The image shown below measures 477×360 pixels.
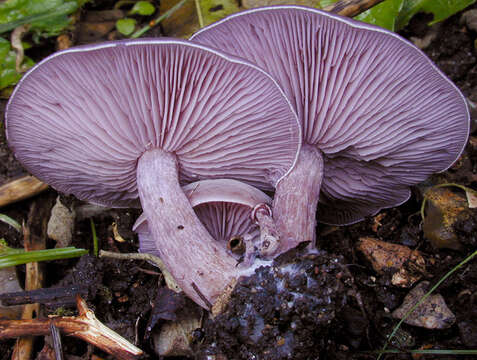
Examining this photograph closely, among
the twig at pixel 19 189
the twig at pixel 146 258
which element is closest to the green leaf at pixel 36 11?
the twig at pixel 19 189

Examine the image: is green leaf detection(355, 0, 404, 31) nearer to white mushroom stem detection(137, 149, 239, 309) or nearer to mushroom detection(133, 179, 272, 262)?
mushroom detection(133, 179, 272, 262)

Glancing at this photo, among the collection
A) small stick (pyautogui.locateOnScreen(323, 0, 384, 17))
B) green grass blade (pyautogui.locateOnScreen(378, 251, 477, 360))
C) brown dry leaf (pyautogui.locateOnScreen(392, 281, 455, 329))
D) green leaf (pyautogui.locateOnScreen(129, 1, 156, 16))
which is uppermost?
green leaf (pyautogui.locateOnScreen(129, 1, 156, 16))

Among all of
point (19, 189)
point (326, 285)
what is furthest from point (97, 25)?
point (326, 285)

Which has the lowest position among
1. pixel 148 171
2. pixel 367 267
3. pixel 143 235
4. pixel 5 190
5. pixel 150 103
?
pixel 367 267

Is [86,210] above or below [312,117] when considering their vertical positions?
below

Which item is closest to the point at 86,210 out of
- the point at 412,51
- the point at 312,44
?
the point at 312,44

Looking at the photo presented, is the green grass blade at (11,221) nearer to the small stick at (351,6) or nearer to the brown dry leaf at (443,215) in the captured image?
the small stick at (351,6)

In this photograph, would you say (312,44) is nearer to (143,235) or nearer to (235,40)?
(235,40)

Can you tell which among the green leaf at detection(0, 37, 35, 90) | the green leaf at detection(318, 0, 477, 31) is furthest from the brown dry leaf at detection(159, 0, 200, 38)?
the green leaf at detection(0, 37, 35, 90)

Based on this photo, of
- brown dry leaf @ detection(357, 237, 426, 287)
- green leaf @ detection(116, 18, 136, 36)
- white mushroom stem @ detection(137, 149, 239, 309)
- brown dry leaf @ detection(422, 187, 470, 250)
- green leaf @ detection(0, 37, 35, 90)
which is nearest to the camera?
white mushroom stem @ detection(137, 149, 239, 309)
